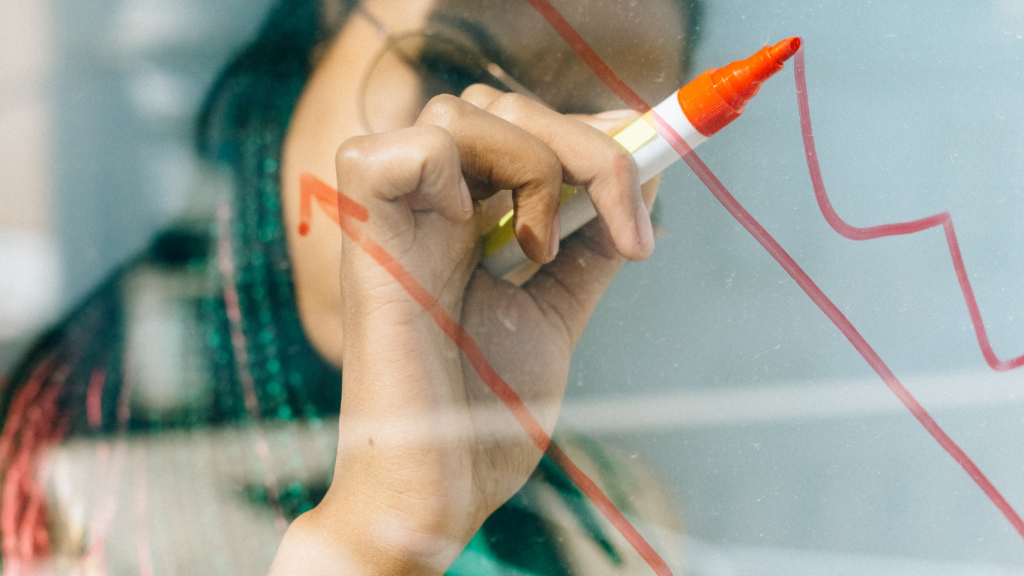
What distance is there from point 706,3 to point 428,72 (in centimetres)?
13

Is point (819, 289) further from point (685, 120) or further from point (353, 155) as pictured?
point (353, 155)

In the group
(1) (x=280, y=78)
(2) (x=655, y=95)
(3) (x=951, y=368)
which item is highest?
(1) (x=280, y=78)

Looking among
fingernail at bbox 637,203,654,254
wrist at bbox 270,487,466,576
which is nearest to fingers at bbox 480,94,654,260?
fingernail at bbox 637,203,654,254

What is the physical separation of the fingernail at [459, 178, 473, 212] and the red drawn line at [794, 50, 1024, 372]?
0.14 m

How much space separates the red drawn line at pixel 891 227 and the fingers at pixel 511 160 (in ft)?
0.35

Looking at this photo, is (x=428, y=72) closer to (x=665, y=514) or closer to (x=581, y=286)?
(x=581, y=286)

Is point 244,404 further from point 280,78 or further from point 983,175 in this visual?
point 983,175

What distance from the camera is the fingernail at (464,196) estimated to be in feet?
0.63

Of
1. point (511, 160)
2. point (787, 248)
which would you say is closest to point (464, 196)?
point (511, 160)

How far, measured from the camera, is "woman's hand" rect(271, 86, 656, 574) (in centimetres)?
19

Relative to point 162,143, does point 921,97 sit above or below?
below

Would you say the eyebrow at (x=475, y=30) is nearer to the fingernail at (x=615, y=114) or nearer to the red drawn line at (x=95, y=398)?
the fingernail at (x=615, y=114)

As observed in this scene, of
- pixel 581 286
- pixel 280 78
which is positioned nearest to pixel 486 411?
pixel 581 286

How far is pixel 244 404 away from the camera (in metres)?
0.24
